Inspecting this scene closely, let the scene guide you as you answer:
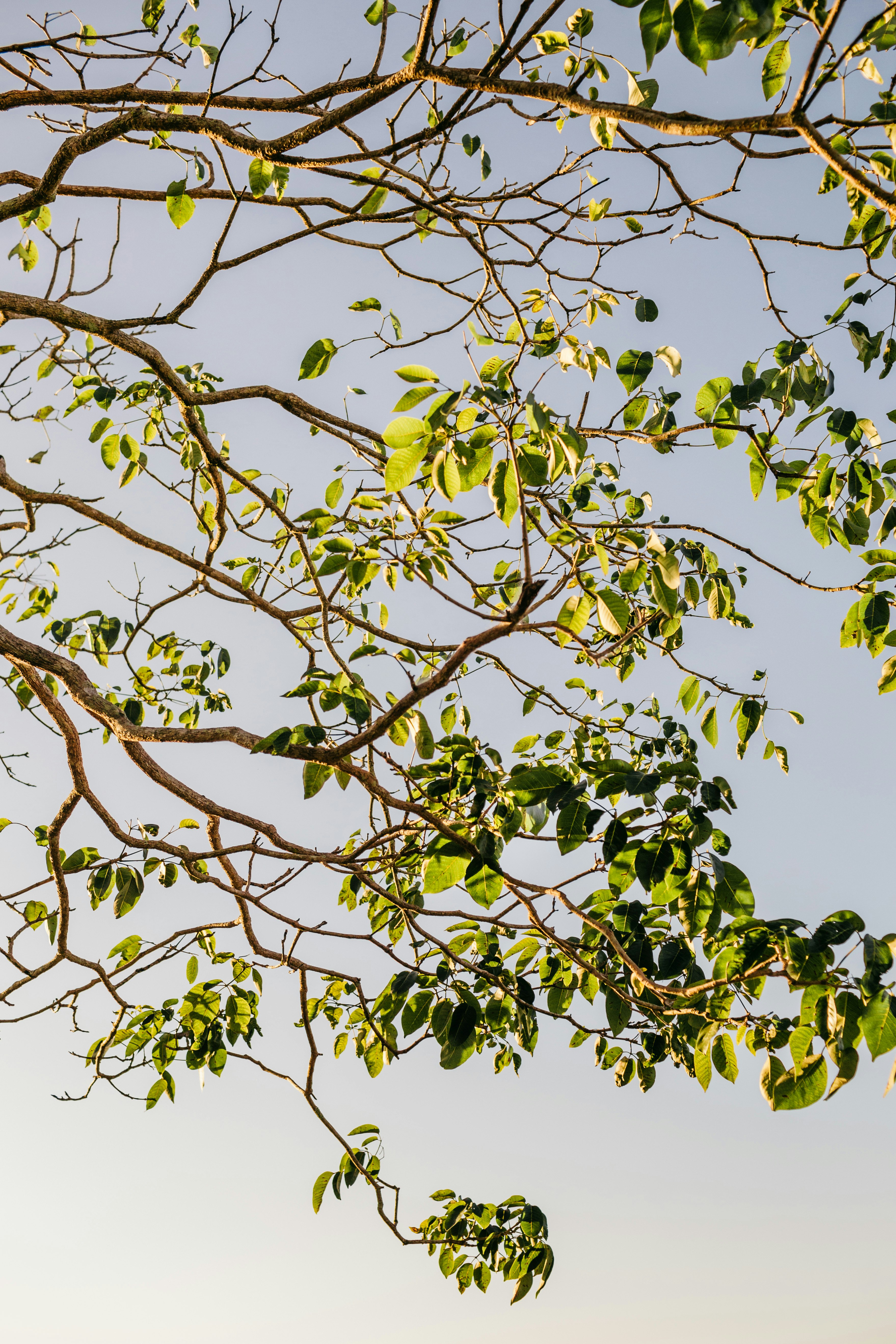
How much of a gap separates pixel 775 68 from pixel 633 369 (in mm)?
586

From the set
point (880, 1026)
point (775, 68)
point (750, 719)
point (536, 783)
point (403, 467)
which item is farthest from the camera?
point (750, 719)

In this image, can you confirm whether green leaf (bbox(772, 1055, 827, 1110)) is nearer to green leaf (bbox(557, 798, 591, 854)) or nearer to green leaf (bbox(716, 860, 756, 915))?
green leaf (bbox(716, 860, 756, 915))

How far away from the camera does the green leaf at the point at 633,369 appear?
6.03 ft

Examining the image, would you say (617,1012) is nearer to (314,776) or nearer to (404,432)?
(314,776)

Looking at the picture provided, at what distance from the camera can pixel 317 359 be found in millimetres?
1868

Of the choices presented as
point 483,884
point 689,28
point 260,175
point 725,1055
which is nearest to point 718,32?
point 689,28

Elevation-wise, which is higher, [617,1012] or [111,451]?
[111,451]

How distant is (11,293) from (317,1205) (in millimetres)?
2332

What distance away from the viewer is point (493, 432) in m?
1.24

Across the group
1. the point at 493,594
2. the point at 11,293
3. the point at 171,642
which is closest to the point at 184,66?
the point at 11,293

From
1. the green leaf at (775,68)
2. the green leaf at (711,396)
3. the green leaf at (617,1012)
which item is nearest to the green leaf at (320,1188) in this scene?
the green leaf at (617,1012)

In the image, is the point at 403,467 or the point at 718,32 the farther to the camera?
the point at 403,467

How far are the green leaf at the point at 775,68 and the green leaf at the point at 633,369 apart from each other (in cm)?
53

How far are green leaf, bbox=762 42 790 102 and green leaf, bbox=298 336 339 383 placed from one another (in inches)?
36.3
